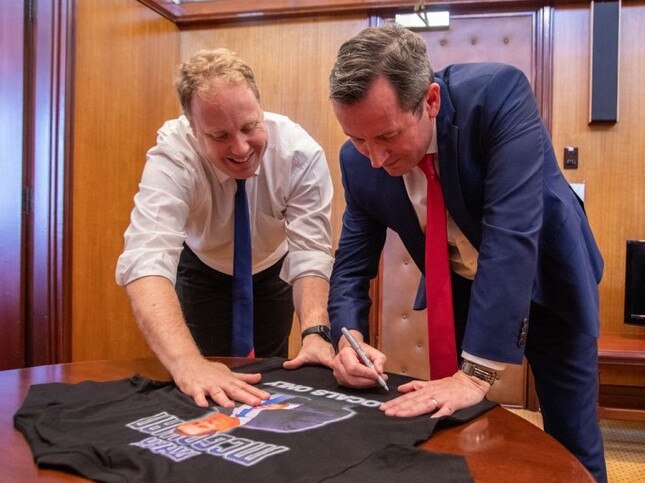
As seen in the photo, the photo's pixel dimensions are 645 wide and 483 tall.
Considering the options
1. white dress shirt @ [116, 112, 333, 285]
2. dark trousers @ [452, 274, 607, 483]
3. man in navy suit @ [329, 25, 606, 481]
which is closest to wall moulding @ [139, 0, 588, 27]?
white dress shirt @ [116, 112, 333, 285]

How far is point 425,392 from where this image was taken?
3.45 ft

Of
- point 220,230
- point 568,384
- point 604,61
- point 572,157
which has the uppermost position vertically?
point 604,61

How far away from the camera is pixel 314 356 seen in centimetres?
139

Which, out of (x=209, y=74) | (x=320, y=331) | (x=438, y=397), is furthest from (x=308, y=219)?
(x=438, y=397)

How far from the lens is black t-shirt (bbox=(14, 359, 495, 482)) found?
765 millimetres

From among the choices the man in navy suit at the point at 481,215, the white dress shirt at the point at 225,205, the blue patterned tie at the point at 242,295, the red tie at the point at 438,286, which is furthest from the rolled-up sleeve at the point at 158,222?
the red tie at the point at 438,286

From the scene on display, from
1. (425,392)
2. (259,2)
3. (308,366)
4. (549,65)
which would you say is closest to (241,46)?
(259,2)

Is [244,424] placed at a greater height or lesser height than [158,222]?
lesser

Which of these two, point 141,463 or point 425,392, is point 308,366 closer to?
point 425,392

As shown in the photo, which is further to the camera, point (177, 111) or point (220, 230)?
point (177, 111)

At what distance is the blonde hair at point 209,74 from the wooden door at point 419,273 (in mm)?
2220

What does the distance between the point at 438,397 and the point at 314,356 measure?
417 millimetres

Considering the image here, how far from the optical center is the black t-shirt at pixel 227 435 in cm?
76

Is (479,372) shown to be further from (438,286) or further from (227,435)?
(227,435)
